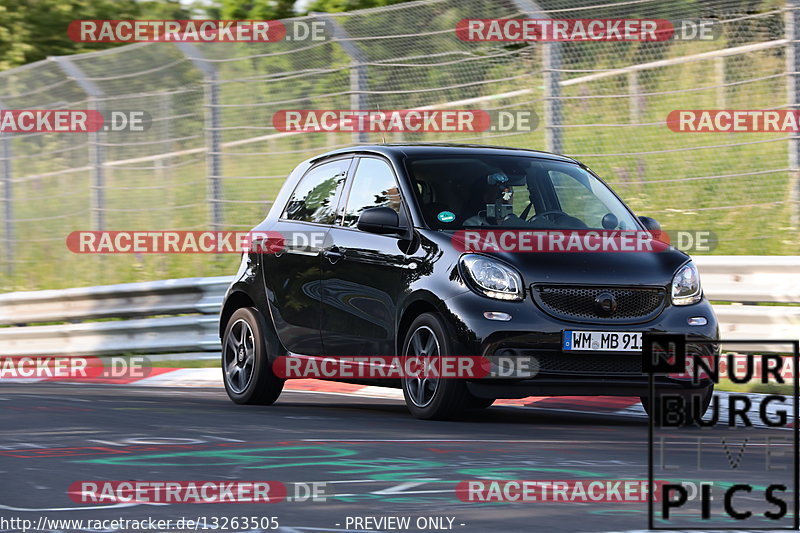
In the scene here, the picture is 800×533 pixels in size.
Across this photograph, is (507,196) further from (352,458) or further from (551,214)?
(352,458)

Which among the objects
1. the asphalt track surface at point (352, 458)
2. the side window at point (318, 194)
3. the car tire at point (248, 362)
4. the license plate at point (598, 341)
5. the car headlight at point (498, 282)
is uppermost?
the side window at point (318, 194)

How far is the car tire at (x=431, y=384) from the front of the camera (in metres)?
9.55

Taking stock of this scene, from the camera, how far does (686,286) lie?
32.6 ft

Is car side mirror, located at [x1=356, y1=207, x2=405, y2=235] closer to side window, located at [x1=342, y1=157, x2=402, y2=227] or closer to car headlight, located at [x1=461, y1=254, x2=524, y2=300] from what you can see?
side window, located at [x1=342, y1=157, x2=402, y2=227]

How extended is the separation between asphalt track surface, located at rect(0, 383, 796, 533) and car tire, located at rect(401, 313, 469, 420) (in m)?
0.12

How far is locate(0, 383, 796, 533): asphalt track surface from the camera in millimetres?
6262

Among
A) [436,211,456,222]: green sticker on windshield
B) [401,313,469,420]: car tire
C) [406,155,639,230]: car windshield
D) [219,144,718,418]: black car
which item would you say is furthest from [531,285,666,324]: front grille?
[436,211,456,222]: green sticker on windshield

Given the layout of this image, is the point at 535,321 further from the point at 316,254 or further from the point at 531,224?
the point at 316,254

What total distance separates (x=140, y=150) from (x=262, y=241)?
791 centimetres

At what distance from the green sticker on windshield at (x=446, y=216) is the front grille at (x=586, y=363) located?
1129mm

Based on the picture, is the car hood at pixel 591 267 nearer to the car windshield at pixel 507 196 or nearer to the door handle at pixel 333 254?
the car windshield at pixel 507 196

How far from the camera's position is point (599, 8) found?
13.9m

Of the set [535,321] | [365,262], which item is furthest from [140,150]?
[535,321]

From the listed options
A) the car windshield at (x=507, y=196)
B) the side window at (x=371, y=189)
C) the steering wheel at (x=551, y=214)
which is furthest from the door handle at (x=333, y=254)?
the steering wheel at (x=551, y=214)
